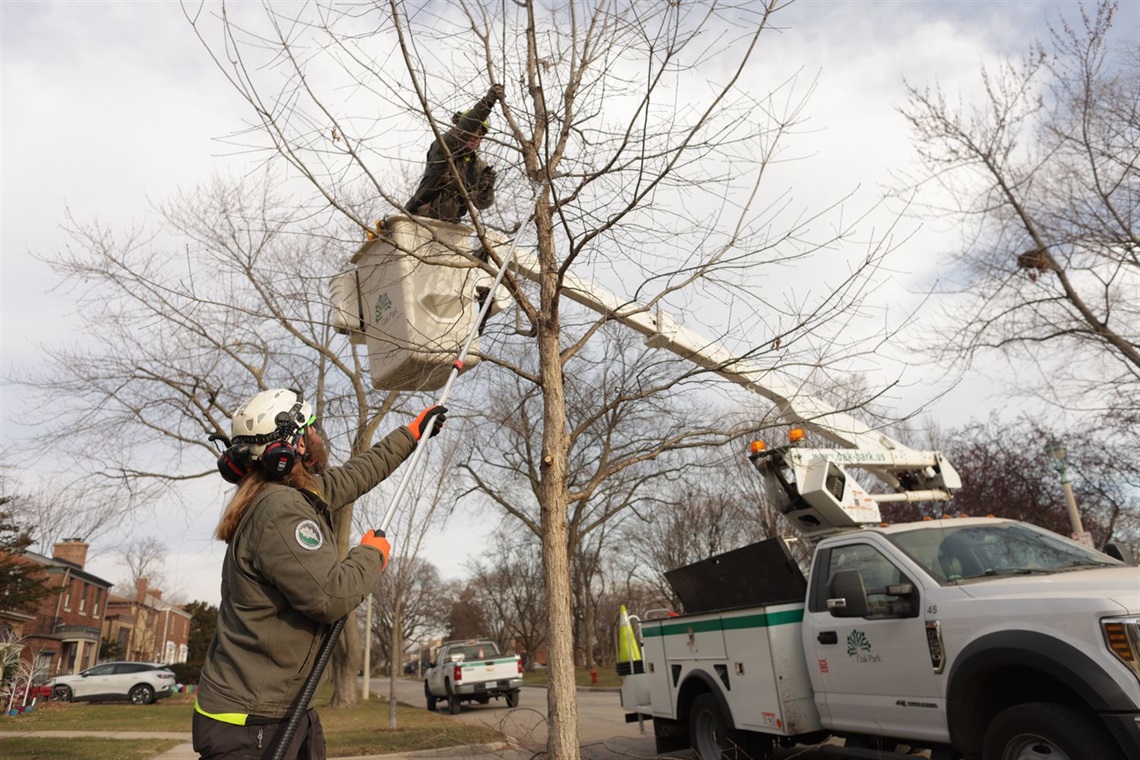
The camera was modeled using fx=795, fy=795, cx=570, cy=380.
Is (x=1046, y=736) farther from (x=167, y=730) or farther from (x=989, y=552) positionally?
(x=167, y=730)

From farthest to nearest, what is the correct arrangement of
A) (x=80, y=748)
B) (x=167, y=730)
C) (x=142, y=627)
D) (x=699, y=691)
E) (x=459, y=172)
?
(x=142, y=627) < (x=167, y=730) < (x=80, y=748) < (x=699, y=691) < (x=459, y=172)

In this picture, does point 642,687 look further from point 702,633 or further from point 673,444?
point 673,444

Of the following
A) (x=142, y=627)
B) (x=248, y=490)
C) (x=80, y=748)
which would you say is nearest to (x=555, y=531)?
(x=248, y=490)

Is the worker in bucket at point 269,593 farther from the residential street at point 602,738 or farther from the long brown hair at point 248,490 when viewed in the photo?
the residential street at point 602,738

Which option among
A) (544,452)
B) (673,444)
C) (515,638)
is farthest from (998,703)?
(515,638)

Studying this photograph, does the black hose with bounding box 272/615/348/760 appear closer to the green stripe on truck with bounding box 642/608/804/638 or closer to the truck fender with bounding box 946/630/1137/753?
the truck fender with bounding box 946/630/1137/753

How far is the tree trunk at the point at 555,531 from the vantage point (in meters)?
5.15

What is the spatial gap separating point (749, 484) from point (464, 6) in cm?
2601

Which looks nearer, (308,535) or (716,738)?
(308,535)

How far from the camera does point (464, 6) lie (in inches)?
224

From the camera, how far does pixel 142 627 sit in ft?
194

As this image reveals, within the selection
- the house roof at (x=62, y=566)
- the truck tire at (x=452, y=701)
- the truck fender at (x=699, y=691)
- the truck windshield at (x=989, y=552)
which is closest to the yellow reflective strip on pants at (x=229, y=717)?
the truck windshield at (x=989, y=552)

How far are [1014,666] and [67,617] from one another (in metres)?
49.1

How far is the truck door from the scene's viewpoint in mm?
5148
